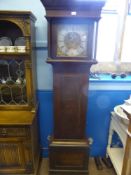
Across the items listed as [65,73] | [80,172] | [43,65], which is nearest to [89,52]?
[65,73]

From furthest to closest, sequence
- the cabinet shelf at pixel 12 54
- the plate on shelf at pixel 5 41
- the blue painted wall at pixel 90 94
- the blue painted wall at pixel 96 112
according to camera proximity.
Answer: the blue painted wall at pixel 96 112
the blue painted wall at pixel 90 94
the plate on shelf at pixel 5 41
the cabinet shelf at pixel 12 54

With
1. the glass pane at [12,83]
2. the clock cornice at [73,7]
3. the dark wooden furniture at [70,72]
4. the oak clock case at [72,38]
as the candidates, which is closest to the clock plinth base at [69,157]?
the dark wooden furniture at [70,72]

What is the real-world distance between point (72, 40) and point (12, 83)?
0.75m

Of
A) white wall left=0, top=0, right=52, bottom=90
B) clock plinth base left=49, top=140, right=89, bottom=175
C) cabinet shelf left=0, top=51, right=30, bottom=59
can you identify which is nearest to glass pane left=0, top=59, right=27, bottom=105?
cabinet shelf left=0, top=51, right=30, bottom=59

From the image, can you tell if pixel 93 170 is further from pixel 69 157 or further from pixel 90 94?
pixel 90 94

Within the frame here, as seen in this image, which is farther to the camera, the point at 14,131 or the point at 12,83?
the point at 12,83

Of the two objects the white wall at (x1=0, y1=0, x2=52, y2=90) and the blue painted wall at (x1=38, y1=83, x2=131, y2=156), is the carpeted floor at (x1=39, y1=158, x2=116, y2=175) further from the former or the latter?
the white wall at (x1=0, y1=0, x2=52, y2=90)

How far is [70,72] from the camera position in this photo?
150 cm

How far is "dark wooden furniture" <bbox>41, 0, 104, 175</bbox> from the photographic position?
4.31ft

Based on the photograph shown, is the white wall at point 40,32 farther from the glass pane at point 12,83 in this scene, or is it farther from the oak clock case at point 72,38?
the oak clock case at point 72,38

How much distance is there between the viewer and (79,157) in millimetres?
1744

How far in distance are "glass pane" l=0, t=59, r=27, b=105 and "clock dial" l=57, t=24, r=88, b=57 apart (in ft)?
1.53

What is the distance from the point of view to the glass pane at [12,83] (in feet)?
5.49

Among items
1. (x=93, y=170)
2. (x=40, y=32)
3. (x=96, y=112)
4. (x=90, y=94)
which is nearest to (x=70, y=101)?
(x=90, y=94)
